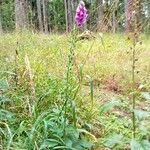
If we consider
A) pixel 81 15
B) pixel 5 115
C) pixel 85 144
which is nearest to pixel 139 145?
pixel 85 144

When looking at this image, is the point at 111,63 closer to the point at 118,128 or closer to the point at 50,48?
the point at 50,48

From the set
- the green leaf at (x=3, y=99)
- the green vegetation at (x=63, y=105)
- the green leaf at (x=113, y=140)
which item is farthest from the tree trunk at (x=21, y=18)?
the green leaf at (x=113, y=140)

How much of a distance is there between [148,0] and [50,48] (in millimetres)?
1300

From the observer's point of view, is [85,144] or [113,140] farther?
[85,144]

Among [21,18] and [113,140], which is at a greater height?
[21,18]

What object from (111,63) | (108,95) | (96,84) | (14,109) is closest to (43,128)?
(14,109)

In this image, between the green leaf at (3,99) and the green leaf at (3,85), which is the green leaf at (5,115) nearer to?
the green leaf at (3,99)

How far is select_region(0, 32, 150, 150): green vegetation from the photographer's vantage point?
2791 mm

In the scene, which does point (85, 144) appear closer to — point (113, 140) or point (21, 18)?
point (113, 140)

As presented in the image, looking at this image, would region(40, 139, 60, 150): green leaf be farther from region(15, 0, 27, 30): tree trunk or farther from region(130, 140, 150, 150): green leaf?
region(15, 0, 27, 30): tree trunk

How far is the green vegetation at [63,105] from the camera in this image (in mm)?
2791

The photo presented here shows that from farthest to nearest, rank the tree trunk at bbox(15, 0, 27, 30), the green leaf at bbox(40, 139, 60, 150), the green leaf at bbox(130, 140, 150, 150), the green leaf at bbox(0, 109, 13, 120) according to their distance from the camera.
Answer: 1. the tree trunk at bbox(15, 0, 27, 30)
2. the green leaf at bbox(0, 109, 13, 120)
3. the green leaf at bbox(40, 139, 60, 150)
4. the green leaf at bbox(130, 140, 150, 150)

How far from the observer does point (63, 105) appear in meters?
2.92

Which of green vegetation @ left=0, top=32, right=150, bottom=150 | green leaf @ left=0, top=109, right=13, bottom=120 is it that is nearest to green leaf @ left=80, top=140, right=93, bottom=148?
green vegetation @ left=0, top=32, right=150, bottom=150
